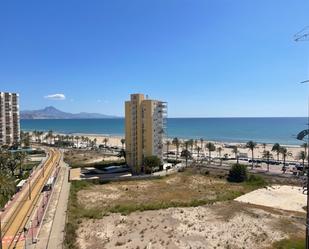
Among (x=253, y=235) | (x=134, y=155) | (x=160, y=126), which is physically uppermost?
(x=160, y=126)

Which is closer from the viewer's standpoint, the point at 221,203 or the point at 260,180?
the point at 221,203

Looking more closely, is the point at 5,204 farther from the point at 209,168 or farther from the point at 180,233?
the point at 209,168

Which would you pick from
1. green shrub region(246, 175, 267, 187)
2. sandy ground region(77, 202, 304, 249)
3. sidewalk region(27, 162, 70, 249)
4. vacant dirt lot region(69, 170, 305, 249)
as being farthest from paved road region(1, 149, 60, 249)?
green shrub region(246, 175, 267, 187)

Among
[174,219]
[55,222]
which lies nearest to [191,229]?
[174,219]

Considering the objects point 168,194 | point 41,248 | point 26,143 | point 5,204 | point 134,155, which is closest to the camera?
point 41,248

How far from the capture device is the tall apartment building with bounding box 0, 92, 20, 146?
12281cm

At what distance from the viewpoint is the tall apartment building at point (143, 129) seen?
76.1 meters

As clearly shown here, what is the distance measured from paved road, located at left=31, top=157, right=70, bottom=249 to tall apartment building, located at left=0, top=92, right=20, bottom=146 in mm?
75687

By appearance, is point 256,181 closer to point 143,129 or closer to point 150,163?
point 150,163

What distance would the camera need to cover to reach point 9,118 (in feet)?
417

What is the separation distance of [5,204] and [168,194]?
25.5 m

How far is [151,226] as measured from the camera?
124 ft

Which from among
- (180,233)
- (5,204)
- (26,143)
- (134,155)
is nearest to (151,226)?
(180,233)

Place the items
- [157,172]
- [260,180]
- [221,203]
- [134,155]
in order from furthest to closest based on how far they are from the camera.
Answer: [134,155] < [157,172] < [260,180] < [221,203]
